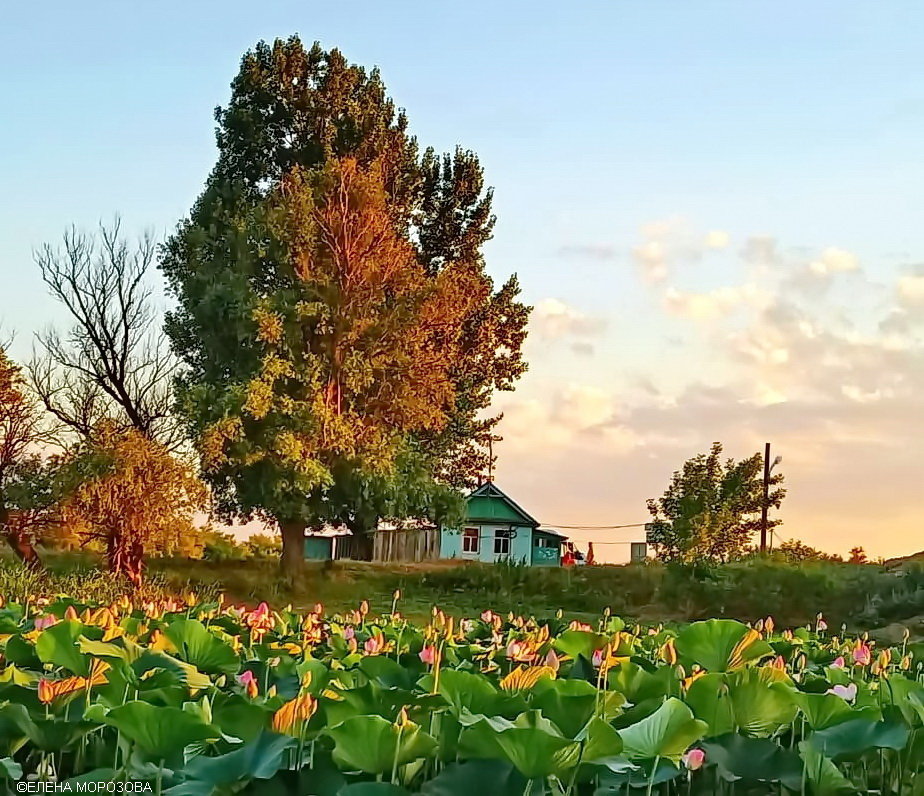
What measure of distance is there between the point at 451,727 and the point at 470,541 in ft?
118

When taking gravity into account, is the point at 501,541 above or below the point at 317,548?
above

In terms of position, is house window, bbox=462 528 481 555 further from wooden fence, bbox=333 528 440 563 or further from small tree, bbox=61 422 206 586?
small tree, bbox=61 422 206 586

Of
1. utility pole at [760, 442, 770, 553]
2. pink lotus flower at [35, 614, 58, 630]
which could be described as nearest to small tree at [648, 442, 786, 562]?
utility pole at [760, 442, 770, 553]

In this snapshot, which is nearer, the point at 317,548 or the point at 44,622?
the point at 44,622

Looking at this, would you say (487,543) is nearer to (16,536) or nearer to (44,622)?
(16,536)

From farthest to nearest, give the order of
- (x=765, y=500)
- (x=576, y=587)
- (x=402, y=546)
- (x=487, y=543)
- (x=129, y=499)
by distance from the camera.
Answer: (x=487, y=543)
(x=765, y=500)
(x=402, y=546)
(x=576, y=587)
(x=129, y=499)

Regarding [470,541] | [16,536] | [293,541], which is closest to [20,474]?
[16,536]

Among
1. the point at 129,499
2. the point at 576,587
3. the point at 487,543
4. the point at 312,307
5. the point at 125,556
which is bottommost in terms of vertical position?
the point at 576,587

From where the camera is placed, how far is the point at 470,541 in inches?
1471

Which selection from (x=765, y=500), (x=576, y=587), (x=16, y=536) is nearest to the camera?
(x=16, y=536)

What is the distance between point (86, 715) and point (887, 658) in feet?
7.75

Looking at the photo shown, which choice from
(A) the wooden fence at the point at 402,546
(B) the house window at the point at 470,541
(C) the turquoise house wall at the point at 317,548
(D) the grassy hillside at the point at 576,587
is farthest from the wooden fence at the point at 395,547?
(D) the grassy hillside at the point at 576,587

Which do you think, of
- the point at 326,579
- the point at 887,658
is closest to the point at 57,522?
the point at 326,579

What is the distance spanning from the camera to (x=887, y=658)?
10.7 feet
